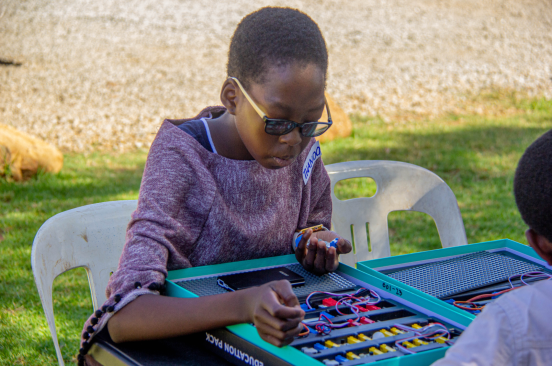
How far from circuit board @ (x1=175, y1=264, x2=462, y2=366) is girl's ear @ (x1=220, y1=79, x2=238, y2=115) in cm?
52

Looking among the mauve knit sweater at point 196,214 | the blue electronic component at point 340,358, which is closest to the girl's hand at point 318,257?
the mauve knit sweater at point 196,214

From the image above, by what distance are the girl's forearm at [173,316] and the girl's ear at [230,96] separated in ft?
2.03

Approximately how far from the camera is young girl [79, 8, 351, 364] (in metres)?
1.43

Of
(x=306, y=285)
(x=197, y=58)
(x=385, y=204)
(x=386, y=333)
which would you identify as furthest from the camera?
(x=197, y=58)

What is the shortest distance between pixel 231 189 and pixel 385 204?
1136mm

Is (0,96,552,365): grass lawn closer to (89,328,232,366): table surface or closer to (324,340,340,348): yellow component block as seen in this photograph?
(89,328,232,366): table surface

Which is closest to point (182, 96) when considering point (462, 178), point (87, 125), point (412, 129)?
point (87, 125)

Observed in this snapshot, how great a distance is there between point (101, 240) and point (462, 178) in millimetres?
4123

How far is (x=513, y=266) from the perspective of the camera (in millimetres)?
1647

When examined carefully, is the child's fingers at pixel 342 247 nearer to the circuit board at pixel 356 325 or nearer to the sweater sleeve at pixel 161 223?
the circuit board at pixel 356 325

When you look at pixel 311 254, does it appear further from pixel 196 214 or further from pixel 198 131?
pixel 198 131

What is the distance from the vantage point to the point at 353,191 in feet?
17.4

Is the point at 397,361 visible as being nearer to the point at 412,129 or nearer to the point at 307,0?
the point at 412,129

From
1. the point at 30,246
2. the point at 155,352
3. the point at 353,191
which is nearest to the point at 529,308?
the point at 155,352
